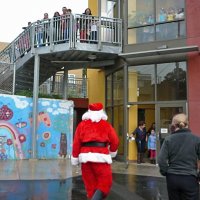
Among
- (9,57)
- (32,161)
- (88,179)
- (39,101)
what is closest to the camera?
(88,179)

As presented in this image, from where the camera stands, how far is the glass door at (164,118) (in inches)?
568

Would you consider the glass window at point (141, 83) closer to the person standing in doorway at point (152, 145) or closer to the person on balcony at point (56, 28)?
the person standing in doorway at point (152, 145)

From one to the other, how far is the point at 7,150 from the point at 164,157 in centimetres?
1109

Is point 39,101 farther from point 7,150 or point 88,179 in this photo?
point 88,179

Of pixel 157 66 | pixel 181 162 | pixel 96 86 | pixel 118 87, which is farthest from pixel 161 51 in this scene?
pixel 181 162

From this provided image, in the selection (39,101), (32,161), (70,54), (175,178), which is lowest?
(32,161)

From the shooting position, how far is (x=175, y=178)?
4.42 meters

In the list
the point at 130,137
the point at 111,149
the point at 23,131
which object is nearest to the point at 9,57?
the point at 23,131

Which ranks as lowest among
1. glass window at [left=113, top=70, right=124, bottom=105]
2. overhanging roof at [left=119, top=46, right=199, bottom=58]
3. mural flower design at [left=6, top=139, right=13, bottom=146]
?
mural flower design at [left=6, top=139, right=13, bottom=146]

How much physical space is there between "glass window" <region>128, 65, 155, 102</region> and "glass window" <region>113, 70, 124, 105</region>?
1.76 ft

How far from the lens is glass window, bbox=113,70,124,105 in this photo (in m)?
16.0

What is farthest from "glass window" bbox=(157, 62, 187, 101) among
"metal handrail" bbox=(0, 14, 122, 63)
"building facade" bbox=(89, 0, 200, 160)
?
"metal handrail" bbox=(0, 14, 122, 63)

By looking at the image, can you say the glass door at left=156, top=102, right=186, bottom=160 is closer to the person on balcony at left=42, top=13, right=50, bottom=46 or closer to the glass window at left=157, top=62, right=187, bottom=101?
the glass window at left=157, top=62, right=187, bottom=101

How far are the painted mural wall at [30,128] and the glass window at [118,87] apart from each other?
1.95 m
